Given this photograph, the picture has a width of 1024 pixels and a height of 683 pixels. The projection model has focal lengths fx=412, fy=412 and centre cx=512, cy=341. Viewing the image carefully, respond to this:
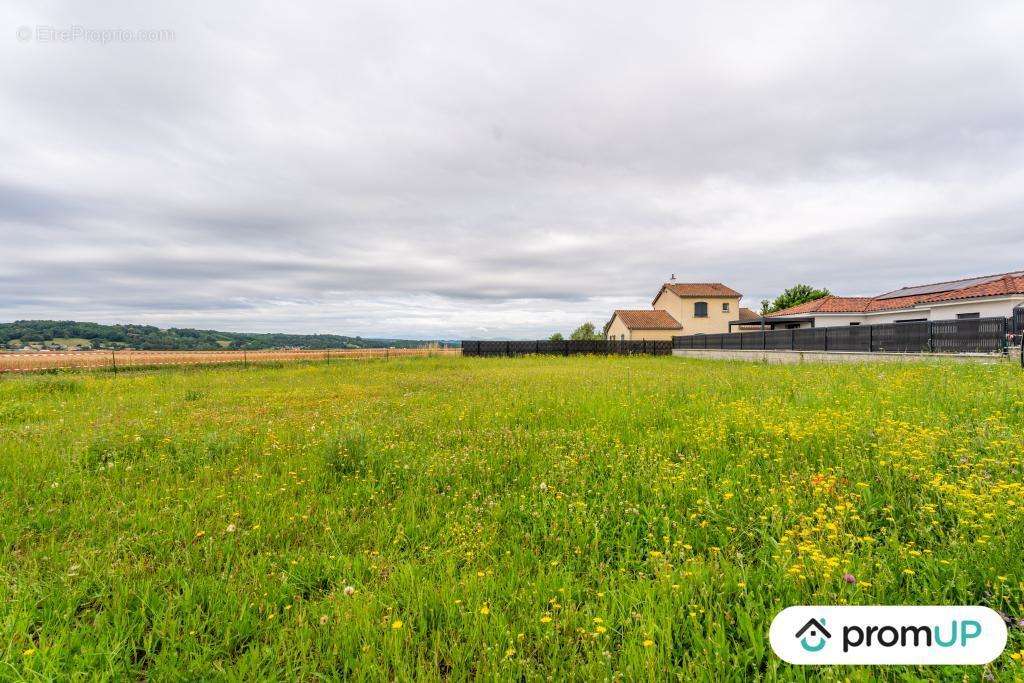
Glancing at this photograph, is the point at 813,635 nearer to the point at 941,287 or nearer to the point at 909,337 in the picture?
the point at 909,337

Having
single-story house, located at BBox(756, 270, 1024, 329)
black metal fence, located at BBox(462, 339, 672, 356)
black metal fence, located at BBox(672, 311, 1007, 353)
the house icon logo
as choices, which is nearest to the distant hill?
black metal fence, located at BBox(462, 339, 672, 356)

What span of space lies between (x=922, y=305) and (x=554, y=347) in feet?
84.0

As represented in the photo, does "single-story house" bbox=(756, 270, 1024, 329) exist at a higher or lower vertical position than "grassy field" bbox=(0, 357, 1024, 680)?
higher

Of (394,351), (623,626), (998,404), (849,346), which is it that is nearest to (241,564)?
(623,626)

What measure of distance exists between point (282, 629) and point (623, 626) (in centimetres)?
192

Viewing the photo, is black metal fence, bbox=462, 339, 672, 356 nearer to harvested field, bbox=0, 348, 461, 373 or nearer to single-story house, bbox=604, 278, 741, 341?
single-story house, bbox=604, 278, 741, 341

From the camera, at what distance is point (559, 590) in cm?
260

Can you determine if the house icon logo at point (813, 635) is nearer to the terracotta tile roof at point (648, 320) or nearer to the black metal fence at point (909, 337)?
the black metal fence at point (909, 337)

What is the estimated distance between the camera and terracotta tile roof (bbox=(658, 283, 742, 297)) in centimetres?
4669

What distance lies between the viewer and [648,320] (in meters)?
47.7

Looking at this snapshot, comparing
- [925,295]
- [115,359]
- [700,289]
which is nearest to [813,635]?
[115,359]

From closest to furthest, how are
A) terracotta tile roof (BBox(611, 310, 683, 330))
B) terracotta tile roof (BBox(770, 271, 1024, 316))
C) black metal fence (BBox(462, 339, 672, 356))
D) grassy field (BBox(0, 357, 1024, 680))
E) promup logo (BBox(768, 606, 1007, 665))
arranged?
promup logo (BBox(768, 606, 1007, 665)) → grassy field (BBox(0, 357, 1024, 680)) → terracotta tile roof (BBox(770, 271, 1024, 316)) → black metal fence (BBox(462, 339, 672, 356)) → terracotta tile roof (BBox(611, 310, 683, 330))

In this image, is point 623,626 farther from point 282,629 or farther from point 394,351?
point 394,351

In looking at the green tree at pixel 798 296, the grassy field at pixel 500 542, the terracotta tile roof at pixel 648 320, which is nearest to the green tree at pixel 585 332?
the terracotta tile roof at pixel 648 320
